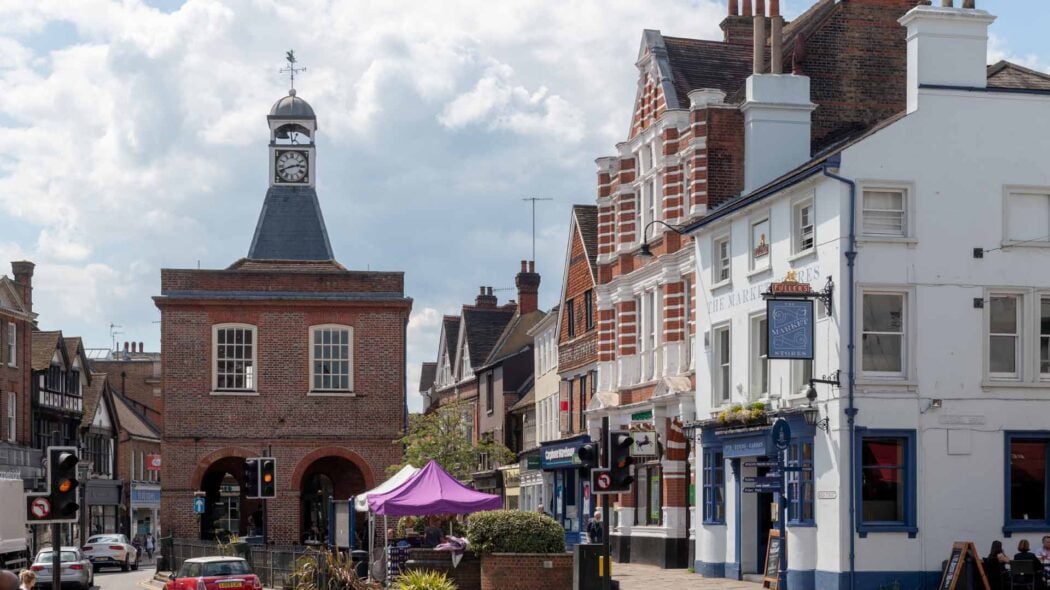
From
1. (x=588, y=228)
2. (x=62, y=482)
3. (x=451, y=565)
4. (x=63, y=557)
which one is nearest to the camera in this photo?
(x=62, y=482)

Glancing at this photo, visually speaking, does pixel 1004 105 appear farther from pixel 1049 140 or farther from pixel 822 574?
pixel 822 574

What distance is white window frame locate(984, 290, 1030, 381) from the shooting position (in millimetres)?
30500

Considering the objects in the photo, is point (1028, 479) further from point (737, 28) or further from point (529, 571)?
point (737, 28)

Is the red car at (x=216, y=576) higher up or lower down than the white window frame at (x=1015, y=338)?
lower down

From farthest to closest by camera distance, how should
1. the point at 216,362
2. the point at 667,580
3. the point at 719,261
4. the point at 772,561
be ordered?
the point at 216,362 < the point at 719,261 < the point at 667,580 < the point at 772,561

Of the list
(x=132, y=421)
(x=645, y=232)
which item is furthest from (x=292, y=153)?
(x=132, y=421)

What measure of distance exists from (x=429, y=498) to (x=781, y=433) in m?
7.67

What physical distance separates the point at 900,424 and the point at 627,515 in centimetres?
1441

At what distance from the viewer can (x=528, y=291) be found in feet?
261

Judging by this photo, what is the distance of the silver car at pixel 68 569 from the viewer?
43062 mm

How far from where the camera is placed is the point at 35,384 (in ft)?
255

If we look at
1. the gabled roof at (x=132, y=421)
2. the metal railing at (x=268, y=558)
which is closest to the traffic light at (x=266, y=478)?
the metal railing at (x=268, y=558)

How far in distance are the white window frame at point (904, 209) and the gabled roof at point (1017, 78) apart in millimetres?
2818

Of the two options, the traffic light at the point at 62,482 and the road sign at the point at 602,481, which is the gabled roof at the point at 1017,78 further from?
the traffic light at the point at 62,482
